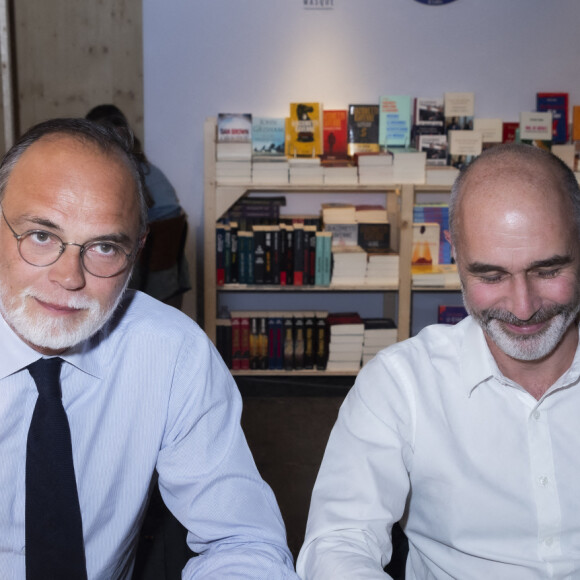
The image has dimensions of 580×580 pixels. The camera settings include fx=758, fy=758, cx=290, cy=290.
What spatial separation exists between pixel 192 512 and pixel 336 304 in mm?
3476

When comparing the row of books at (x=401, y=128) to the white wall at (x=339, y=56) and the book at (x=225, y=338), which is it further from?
the book at (x=225, y=338)

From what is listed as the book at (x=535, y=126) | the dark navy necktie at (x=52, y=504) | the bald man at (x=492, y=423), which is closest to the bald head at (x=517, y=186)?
the bald man at (x=492, y=423)

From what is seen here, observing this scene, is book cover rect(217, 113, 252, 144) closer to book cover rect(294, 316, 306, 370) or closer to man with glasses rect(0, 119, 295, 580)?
book cover rect(294, 316, 306, 370)

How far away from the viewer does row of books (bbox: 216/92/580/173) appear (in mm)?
4402

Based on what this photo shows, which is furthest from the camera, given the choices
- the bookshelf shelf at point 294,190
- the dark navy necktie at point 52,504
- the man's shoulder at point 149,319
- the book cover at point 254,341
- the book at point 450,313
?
the book at point 450,313

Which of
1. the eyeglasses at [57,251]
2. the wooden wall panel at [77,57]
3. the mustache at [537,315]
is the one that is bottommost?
the mustache at [537,315]

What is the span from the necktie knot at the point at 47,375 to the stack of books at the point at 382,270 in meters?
3.15

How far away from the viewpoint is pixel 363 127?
4.49 metres

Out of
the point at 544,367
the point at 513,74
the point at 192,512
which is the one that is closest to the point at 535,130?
the point at 513,74

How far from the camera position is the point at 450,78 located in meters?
4.51

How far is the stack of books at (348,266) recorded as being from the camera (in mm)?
4340

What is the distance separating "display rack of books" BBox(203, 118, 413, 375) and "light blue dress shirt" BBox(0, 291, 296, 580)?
285 cm

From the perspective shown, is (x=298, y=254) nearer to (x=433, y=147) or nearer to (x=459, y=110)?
(x=433, y=147)

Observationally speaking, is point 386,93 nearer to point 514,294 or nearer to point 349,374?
point 349,374
